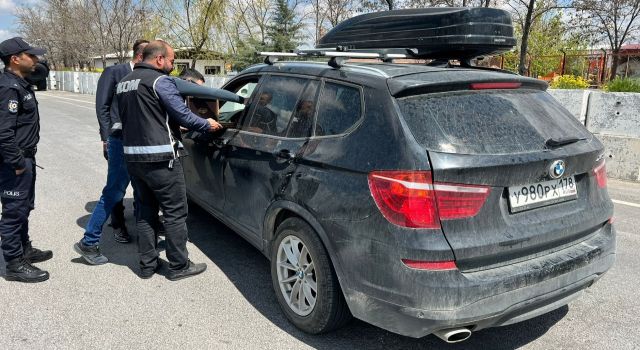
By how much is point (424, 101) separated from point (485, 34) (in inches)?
57.1

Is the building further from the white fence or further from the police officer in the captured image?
the police officer

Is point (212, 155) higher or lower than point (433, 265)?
higher

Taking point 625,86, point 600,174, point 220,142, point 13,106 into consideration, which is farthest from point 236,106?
point 625,86

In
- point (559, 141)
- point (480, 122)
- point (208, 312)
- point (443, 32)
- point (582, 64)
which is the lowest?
point (208, 312)

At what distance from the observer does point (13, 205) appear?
3979mm

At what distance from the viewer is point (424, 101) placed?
9.02 feet

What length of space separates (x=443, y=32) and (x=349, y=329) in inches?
88.2

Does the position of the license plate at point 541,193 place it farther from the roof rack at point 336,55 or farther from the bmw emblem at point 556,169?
the roof rack at point 336,55

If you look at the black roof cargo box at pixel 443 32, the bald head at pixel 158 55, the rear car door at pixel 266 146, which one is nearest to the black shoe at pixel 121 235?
the rear car door at pixel 266 146

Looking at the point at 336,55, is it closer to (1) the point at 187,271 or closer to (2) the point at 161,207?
(2) the point at 161,207

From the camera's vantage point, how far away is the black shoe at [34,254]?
14.4 feet

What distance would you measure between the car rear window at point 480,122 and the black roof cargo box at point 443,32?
2.94 feet

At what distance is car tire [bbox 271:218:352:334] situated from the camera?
2971mm

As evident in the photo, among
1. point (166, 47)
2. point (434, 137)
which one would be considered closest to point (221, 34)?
point (166, 47)
